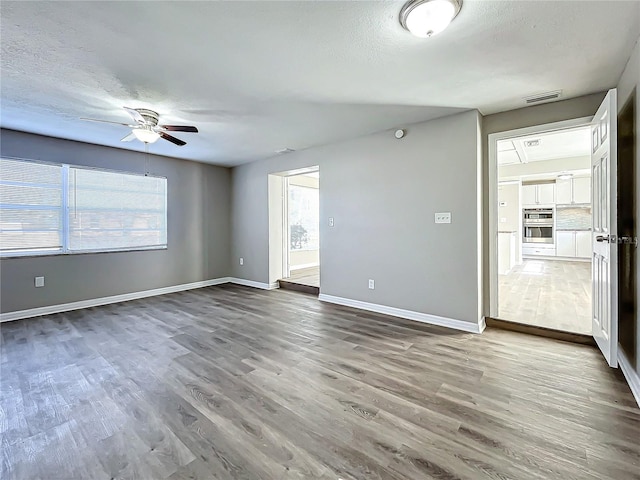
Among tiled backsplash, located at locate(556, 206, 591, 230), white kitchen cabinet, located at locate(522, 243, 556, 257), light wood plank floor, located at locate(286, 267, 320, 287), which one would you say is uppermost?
tiled backsplash, located at locate(556, 206, 591, 230)

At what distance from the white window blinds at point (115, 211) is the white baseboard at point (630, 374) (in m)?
6.19

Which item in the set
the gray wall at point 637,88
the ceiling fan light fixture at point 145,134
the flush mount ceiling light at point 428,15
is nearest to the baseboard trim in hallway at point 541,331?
the gray wall at point 637,88

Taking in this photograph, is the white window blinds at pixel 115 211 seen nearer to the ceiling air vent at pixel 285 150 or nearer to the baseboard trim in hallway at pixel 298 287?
the ceiling air vent at pixel 285 150

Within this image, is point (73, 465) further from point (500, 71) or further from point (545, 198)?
point (545, 198)

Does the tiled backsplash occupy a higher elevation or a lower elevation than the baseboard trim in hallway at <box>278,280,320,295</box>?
higher

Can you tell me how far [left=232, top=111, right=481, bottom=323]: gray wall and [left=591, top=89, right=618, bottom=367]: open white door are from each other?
38.9 inches

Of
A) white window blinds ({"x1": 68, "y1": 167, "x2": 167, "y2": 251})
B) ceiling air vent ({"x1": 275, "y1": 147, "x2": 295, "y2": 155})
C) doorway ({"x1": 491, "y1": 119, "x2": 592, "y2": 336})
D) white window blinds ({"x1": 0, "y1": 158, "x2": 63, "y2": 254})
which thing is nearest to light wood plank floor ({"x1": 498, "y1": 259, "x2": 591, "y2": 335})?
doorway ({"x1": 491, "y1": 119, "x2": 592, "y2": 336})

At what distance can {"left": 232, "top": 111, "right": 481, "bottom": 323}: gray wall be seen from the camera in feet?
11.1

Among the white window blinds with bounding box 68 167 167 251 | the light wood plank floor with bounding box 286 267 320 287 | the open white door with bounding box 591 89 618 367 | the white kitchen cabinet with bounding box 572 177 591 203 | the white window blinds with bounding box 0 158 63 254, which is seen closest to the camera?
the open white door with bounding box 591 89 618 367

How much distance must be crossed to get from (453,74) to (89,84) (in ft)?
10.4

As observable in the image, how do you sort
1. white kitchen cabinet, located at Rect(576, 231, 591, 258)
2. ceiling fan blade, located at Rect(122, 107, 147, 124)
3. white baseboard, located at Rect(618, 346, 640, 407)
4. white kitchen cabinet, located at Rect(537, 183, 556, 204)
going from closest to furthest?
1. white baseboard, located at Rect(618, 346, 640, 407)
2. ceiling fan blade, located at Rect(122, 107, 147, 124)
3. white kitchen cabinet, located at Rect(576, 231, 591, 258)
4. white kitchen cabinet, located at Rect(537, 183, 556, 204)

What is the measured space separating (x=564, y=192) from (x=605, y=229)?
7.32 meters

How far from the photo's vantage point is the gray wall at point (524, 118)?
116 inches

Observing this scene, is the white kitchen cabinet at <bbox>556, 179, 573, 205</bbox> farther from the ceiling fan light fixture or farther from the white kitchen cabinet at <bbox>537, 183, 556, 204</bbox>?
the ceiling fan light fixture
